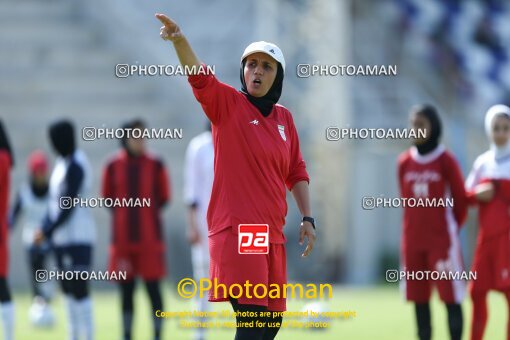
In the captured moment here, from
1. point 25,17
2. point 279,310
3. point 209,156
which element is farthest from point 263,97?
point 25,17

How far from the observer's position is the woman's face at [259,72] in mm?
7723

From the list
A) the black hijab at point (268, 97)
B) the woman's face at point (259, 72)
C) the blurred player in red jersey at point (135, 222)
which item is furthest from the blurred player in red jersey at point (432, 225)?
the woman's face at point (259, 72)

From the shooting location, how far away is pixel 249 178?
301 inches

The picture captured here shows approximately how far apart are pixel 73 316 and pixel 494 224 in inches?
152

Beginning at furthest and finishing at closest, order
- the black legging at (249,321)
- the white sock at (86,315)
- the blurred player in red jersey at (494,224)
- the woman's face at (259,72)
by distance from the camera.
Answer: the white sock at (86,315), the blurred player in red jersey at (494,224), the woman's face at (259,72), the black legging at (249,321)

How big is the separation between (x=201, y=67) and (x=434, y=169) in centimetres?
381

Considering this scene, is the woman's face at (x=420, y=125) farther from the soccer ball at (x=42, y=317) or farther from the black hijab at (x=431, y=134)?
the soccer ball at (x=42, y=317)

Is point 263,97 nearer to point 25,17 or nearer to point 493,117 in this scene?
point 493,117

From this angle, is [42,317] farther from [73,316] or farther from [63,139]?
[63,139]

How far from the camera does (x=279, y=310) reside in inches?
305

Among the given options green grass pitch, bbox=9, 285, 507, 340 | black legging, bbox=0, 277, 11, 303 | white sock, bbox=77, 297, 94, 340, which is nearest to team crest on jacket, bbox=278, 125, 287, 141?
black legging, bbox=0, 277, 11, 303

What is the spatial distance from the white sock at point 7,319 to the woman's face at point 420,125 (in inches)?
142

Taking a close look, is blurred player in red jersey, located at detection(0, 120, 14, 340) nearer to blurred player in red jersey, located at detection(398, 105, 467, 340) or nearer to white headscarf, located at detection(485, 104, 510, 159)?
blurred player in red jersey, located at detection(398, 105, 467, 340)

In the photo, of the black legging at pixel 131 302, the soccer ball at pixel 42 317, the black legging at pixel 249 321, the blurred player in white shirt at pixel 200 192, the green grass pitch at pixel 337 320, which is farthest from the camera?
the soccer ball at pixel 42 317
